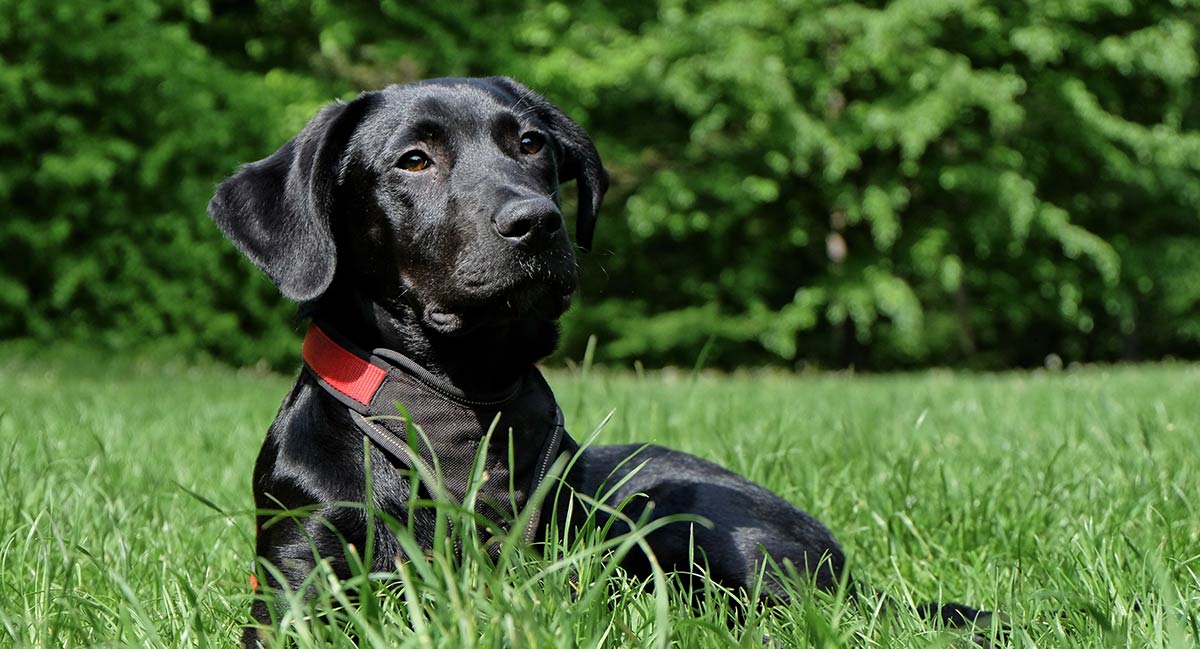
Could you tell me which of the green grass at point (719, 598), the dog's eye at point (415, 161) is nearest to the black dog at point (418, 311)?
the dog's eye at point (415, 161)

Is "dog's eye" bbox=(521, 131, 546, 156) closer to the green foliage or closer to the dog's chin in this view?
the dog's chin

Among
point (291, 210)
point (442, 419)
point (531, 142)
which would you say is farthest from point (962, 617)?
point (291, 210)

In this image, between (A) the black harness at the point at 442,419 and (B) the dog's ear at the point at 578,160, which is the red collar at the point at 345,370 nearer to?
(A) the black harness at the point at 442,419

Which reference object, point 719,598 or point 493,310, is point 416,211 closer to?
point 493,310

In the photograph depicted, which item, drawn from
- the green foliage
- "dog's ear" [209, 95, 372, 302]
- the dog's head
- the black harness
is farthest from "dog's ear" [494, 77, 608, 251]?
the green foliage

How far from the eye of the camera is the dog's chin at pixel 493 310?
8.29 ft

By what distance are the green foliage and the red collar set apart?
10777mm

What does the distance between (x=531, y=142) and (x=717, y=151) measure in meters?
14.9

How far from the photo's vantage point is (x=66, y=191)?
41.0ft

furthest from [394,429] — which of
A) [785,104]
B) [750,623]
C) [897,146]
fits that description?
[897,146]

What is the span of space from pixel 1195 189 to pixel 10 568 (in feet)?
60.0

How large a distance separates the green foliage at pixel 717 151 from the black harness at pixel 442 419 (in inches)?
427

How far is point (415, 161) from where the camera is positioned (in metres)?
2.73

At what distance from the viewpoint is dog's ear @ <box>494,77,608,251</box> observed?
126 inches
